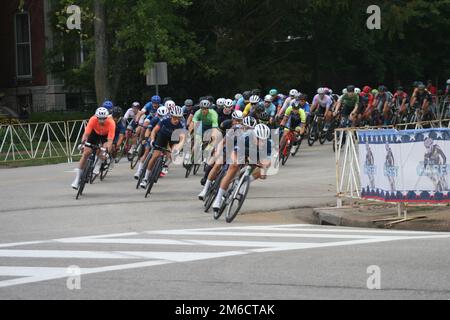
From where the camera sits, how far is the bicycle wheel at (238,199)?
57.5 feet

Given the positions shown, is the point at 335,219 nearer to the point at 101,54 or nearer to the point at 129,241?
the point at 129,241

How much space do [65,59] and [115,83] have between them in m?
6.26

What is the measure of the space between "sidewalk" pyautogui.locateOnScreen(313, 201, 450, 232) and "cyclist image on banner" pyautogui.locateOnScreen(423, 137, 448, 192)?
1.68ft

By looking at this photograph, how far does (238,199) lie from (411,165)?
289 centimetres

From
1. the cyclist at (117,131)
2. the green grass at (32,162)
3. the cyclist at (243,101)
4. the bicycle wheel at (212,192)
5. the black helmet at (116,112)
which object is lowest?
the green grass at (32,162)

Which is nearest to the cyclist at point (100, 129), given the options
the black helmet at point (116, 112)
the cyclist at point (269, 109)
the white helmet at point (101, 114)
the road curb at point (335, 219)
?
the white helmet at point (101, 114)

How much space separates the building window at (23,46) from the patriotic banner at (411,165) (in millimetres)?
38982

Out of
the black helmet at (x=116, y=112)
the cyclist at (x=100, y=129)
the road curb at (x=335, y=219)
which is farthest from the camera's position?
the black helmet at (x=116, y=112)

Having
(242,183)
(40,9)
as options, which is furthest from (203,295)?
(40,9)

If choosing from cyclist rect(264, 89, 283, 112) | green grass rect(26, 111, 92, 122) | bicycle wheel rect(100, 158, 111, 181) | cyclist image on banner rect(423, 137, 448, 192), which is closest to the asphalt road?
cyclist image on banner rect(423, 137, 448, 192)

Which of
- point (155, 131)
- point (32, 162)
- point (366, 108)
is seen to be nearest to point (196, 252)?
point (155, 131)

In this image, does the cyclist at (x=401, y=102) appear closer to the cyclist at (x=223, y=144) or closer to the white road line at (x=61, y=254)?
the cyclist at (x=223, y=144)

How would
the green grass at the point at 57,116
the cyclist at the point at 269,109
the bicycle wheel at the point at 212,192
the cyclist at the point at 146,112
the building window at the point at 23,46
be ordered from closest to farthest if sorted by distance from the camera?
the bicycle wheel at the point at 212,192
the cyclist at the point at 146,112
the cyclist at the point at 269,109
the green grass at the point at 57,116
the building window at the point at 23,46

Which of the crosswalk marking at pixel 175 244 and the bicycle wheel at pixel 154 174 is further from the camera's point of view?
the bicycle wheel at pixel 154 174
